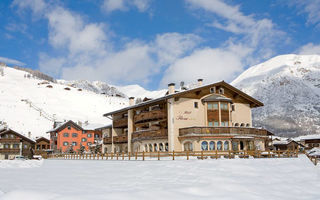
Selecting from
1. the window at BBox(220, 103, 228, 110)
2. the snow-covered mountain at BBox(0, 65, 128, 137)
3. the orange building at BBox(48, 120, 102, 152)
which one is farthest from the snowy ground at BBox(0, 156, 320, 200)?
the snow-covered mountain at BBox(0, 65, 128, 137)

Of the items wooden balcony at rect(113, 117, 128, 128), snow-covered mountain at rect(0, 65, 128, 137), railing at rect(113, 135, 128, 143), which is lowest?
railing at rect(113, 135, 128, 143)

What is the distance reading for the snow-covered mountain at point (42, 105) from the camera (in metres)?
99.4

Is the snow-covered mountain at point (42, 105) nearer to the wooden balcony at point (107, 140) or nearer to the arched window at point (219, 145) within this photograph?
the wooden balcony at point (107, 140)

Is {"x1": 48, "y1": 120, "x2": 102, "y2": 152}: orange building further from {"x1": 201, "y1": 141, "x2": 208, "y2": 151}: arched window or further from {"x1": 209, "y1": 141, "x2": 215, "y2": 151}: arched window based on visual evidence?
{"x1": 209, "y1": 141, "x2": 215, "y2": 151}: arched window

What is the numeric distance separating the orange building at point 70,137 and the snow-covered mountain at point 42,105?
1493cm

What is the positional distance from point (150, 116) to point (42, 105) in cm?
8968

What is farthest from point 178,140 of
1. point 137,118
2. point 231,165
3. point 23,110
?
point 23,110

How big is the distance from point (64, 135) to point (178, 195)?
70.1m

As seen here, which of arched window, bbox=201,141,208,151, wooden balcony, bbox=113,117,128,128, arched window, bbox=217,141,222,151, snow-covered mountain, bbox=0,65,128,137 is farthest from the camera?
snow-covered mountain, bbox=0,65,128,137

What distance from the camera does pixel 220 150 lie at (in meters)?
37.2

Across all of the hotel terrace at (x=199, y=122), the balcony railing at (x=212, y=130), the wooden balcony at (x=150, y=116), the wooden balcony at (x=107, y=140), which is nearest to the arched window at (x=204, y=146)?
the hotel terrace at (x=199, y=122)

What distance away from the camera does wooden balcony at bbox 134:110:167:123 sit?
139ft

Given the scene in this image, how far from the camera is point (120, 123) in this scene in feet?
175

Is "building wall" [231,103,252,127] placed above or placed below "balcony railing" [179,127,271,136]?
above
